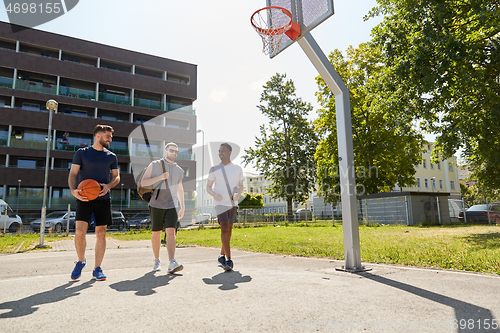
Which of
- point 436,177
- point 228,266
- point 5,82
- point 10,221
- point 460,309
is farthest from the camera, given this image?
point 436,177

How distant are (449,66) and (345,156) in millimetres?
9060

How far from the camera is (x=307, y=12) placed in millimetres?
5414

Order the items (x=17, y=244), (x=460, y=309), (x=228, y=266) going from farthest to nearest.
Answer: (x=17, y=244) < (x=228, y=266) < (x=460, y=309)

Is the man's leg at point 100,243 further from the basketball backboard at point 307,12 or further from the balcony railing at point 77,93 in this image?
the balcony railing at point 77,93

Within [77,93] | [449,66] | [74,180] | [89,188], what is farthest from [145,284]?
[77,93]

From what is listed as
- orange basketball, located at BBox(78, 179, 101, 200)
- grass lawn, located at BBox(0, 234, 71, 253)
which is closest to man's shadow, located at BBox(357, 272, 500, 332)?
orange basketball, located at BBox(78, 179, 101, 200)

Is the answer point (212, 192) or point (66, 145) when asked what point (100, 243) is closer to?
point (212, 192)

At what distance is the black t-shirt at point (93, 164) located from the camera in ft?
14.4

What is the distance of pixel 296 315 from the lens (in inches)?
102

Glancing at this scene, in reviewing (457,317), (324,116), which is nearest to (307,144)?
(324,116)

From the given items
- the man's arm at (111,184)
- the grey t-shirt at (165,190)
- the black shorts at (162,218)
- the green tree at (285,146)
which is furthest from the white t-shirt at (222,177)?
the green tree at (285,146)

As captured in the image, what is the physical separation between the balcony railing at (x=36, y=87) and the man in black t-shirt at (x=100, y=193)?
119 ft

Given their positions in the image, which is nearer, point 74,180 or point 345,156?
point 74,180

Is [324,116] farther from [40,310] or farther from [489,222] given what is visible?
[40,310]
